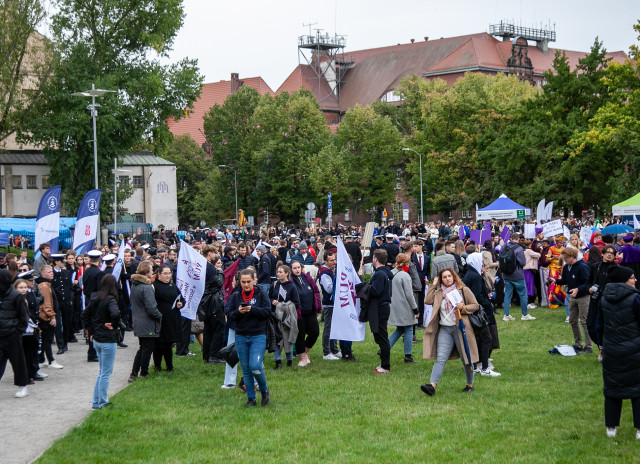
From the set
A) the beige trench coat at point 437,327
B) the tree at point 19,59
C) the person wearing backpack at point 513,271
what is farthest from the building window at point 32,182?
the beige trench coat at point 437,327

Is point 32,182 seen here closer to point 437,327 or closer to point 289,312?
point 289,312

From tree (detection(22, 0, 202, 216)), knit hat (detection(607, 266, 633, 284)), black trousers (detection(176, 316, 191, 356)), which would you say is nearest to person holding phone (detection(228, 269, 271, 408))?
knit hat (detection(607, 266, 633, 284))

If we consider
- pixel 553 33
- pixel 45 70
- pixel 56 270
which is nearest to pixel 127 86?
pixel 45 70

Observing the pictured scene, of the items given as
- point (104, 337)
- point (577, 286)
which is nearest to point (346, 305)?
point (577, 286)

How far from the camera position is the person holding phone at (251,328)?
1019cm

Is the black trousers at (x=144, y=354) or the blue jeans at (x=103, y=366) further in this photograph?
the black trousers at (x=144, y=354)

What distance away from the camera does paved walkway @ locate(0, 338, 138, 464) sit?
29.1ft

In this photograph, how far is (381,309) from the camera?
12625 mm

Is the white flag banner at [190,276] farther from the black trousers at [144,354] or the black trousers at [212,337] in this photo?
the black trousers at [144,354]

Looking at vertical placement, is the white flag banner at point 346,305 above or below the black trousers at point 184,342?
above

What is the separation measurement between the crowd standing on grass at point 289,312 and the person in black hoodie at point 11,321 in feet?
0.05

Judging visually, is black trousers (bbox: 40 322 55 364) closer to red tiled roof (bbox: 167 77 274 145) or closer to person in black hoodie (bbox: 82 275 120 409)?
person in black hoodie (bbox: 82 275 120 409)

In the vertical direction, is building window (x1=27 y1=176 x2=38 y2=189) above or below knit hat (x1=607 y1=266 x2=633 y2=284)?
above

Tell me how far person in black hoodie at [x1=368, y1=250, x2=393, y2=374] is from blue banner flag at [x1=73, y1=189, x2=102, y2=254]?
9.85m
